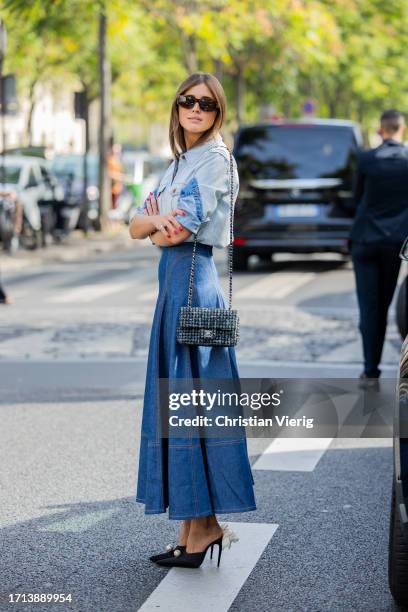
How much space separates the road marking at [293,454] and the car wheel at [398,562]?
86.0 inches

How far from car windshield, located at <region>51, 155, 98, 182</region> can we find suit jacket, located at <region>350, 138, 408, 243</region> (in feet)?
81.2

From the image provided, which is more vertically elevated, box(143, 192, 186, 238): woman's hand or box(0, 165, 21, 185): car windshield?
box(143, 192, 186, 238): woman's hand

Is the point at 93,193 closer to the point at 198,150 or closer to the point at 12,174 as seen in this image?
the point at 12,174

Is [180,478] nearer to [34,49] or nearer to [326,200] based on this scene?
[326,200]

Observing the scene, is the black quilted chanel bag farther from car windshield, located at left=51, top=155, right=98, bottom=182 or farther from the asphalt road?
car windshield, located at left=51, top=155, right=98, bottom=182

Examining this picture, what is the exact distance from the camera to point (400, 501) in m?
4.32

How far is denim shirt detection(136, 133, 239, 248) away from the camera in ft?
16.0

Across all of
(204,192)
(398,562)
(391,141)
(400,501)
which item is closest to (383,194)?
(391,141)

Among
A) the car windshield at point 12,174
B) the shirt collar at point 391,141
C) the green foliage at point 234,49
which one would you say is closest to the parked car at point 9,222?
the car windshield at point 12,174

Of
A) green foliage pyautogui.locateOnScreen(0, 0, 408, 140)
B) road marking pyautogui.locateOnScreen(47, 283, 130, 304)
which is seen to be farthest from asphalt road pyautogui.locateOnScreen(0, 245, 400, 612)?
green foliage pyautogui.locateOnScreen(0, 0, 408, 140)

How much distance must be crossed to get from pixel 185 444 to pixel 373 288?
4172mm

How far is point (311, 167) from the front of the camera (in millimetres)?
18484

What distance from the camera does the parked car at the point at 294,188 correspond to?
1831cm

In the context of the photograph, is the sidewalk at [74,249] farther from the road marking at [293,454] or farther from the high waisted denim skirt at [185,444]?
the high waisted denim skirt at [185,444]
